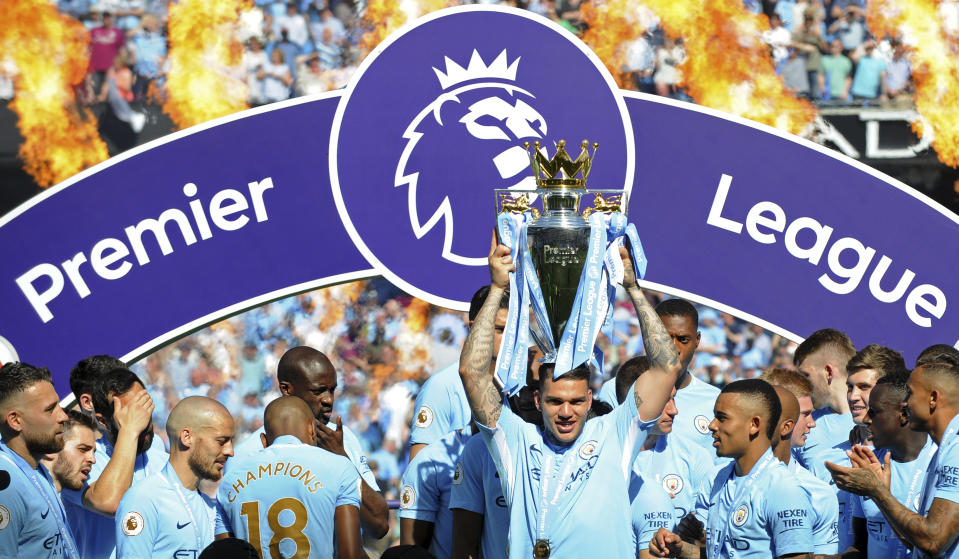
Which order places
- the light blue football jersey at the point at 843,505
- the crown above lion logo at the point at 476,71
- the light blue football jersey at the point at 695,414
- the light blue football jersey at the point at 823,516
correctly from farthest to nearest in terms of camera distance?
the crown above lion logo at the point at 476,71 → the light blue football jersey at the point at 695,414 → the light blue football jersey at the point at 843,505 → the light blue football jersey at the point at 823,516

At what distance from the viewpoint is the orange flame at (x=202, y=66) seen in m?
7.80

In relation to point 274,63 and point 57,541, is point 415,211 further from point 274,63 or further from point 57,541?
point 57,541

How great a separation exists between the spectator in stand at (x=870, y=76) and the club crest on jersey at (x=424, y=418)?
161 inches

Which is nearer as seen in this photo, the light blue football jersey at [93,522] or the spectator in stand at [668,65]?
the light blue football jersey at [93,522]

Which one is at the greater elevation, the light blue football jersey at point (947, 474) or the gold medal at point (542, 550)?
the light blue football jersey at point (947, 474)

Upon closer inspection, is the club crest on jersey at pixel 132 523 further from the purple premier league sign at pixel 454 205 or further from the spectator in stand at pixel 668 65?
the spectator in stand at pixel 668 65

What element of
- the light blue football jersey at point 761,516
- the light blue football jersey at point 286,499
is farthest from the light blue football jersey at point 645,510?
the light blue football jersey at point 286,499

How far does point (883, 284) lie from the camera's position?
787 centimetres

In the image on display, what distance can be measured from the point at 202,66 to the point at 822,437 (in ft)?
15.2

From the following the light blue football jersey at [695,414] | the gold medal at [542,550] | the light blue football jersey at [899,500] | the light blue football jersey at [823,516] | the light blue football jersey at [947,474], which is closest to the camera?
the gold medal at [542,550]

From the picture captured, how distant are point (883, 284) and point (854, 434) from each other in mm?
2352

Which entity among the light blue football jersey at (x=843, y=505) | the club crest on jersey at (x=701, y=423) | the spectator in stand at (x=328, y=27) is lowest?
the light blue football jersey at (x=843, y=505)

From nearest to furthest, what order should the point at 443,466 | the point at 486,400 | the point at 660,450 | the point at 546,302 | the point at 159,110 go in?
the point at 486,400 → the point at 546,302 → the point at 443,466 → the point at 660,450 → the point at 159,110

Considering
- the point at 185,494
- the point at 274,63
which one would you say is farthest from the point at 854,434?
the point at 274,63
